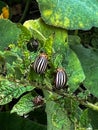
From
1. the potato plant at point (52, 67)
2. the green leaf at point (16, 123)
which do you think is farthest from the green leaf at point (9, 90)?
the green leaf at point (16, 123)

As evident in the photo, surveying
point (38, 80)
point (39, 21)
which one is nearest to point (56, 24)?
point (39, 21)

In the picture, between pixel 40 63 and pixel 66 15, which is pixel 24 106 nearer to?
pixel 40 63

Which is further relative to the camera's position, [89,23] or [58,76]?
[89,23]

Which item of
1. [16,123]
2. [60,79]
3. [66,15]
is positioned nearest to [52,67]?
[60,79]

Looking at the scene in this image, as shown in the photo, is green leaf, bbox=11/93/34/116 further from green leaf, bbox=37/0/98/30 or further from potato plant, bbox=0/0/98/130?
green leaf, bbox=37/0/98/30

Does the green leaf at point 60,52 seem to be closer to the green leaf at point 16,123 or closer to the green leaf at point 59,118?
the green leaf at point 59,118

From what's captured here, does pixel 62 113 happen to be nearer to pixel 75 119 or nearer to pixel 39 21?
pixel 75 119

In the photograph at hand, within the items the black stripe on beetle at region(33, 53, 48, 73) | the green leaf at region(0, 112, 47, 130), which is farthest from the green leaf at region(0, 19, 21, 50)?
the green leaf at region(0, 112, 47, 130)
